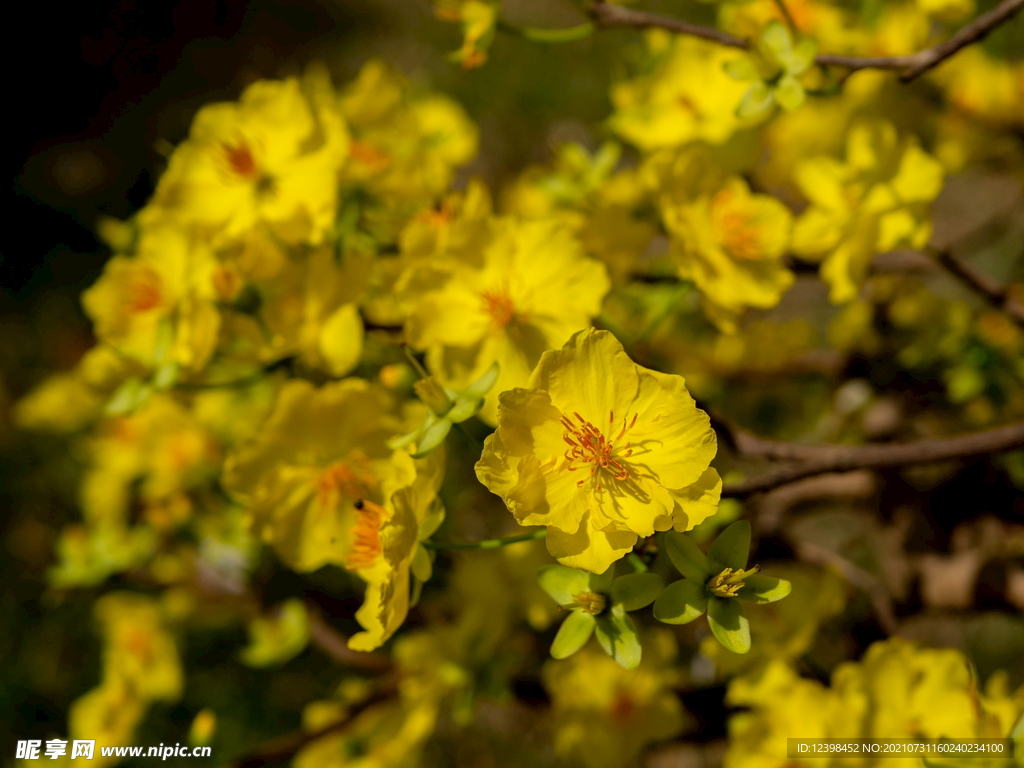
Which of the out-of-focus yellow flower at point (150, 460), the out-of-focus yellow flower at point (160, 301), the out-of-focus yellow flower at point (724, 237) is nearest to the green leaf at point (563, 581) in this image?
the out-of-focus yellow flower at point (724, 237)

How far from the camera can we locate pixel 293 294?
1000 mm

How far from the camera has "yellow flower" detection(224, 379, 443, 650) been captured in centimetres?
87

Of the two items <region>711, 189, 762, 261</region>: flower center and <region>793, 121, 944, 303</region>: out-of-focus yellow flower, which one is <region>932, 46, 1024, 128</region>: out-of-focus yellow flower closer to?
<region>793, 121, 944, 303</region>: out-of-focus yellow flower

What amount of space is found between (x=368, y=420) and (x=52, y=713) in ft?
5.74

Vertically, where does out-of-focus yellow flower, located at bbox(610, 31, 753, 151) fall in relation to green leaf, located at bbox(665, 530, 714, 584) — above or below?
above

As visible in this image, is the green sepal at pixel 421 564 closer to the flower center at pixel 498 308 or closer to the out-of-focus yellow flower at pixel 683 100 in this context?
the flower center at pixel 498 308

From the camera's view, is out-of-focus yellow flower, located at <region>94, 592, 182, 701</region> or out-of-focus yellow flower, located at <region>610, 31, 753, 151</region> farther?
out-of-focus yellow flower, located at <region>94, 592, 182, 701</region>

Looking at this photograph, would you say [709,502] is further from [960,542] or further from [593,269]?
[960,542]

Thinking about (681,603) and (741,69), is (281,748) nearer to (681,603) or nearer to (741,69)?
(681,603)

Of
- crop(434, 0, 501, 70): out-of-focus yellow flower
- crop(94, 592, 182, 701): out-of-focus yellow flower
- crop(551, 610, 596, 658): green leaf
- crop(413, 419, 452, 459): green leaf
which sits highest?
crop(434, 0, 501, 70): out-of-focus yellow flower

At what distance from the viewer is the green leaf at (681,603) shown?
647 mm

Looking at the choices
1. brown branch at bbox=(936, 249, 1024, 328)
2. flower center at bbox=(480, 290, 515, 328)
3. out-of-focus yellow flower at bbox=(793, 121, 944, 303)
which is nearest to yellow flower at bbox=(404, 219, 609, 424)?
flower center at bbox=(480, 290, 515, 328)

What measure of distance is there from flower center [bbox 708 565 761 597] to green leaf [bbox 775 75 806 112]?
502mm

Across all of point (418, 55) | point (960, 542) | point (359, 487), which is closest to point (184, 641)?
point (359, 487)
